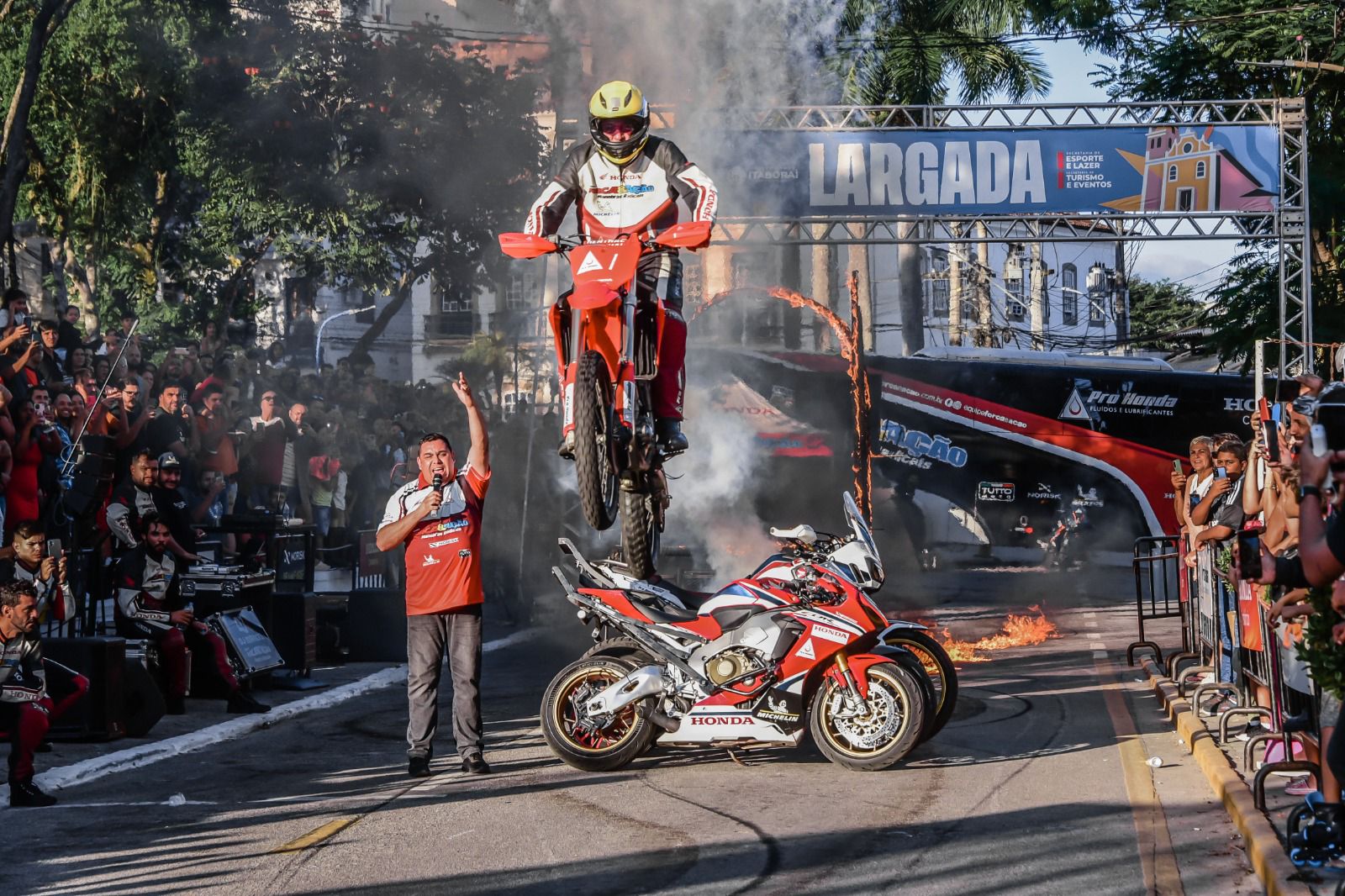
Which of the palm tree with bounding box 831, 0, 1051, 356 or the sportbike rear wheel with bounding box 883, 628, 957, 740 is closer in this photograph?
the sportbike rear wheel with bounding box 883, 628, 957, 740

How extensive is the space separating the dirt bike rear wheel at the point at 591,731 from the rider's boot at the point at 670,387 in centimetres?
139

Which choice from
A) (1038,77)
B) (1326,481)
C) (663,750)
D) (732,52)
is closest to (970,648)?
(663,750)

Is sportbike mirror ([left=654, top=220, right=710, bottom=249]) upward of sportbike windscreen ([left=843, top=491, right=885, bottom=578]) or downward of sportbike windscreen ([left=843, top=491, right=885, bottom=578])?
upward

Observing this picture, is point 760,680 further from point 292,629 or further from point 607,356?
point 292,629

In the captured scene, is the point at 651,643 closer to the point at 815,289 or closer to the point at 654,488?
the point at 654,488

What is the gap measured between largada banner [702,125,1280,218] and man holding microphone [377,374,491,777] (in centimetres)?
1220

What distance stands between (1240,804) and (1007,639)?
9.75 meters

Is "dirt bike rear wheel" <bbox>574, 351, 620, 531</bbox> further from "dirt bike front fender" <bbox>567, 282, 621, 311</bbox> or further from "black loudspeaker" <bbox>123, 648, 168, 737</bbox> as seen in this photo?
"black loudspeaker" <bbox>123, 648, 168, 737</bbox>

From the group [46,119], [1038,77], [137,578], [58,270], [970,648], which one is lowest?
[970,648]

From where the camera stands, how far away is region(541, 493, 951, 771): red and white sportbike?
916cm

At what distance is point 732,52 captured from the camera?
19.9 metres

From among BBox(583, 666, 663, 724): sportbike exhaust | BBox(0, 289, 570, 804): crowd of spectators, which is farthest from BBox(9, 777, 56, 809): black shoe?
BBox(583, 666, 663, 724): sportbike exhaust

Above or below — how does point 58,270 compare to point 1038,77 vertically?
below

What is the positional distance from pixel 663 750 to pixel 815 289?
27594 millimetres
